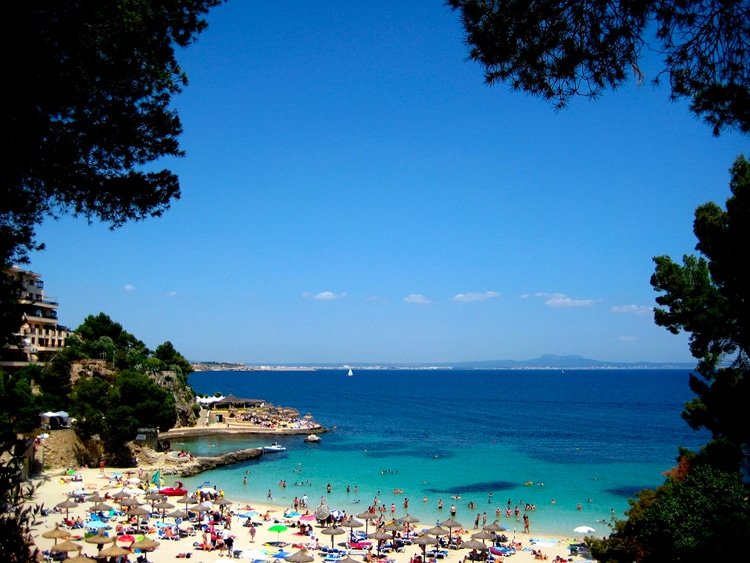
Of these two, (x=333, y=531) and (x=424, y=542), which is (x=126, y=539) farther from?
(x=424, y=542)

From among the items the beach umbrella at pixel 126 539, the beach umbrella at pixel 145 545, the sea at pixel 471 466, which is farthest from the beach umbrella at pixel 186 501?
the beach umbrella at pixel 145 545

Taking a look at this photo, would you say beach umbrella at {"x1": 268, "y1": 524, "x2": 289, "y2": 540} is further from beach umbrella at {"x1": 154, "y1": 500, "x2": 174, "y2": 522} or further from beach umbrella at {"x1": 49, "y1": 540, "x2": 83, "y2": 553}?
beach umbrella at {"x1": 49, "y1": 540, "x2": 83, "y2": 553}

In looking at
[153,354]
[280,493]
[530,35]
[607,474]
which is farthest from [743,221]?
[153,354]

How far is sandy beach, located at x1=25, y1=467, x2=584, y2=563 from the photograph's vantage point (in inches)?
833

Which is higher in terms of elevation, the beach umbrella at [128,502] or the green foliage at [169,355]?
the green foliage at [169,355]

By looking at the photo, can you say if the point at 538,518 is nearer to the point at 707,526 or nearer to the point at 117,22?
the point at 707,526

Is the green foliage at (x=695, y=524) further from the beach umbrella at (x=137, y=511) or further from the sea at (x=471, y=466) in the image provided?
the beach umbrella at (x=137, y=511)

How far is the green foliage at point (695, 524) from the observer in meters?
10.4

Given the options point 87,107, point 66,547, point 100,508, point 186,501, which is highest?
point 87,107

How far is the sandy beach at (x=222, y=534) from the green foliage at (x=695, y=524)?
369 inches

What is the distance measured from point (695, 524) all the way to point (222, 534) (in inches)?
694

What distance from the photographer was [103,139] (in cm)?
809

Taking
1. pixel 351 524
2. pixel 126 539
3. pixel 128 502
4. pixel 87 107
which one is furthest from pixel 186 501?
pixel 87 107

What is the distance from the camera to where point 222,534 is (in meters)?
23.5
